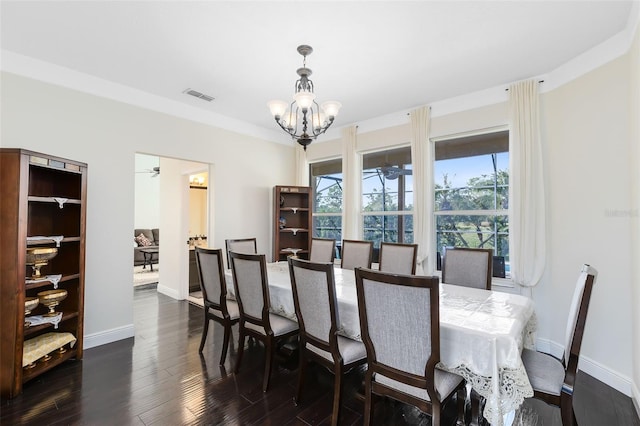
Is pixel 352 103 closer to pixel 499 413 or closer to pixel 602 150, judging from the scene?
pixel 602 150

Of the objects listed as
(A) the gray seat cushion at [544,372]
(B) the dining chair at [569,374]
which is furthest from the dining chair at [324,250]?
(B) the dining chair at [569,374]

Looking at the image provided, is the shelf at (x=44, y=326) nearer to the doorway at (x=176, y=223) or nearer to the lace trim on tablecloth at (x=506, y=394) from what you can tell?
the doorway at (x=176, y=223)

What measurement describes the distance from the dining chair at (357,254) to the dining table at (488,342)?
143 cm

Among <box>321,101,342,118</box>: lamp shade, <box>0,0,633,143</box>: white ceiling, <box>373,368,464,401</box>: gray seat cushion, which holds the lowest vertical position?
<box>373,368,464,401</box>: gray seat cushion

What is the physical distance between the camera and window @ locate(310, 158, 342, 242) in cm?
521

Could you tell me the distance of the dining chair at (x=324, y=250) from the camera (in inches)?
153

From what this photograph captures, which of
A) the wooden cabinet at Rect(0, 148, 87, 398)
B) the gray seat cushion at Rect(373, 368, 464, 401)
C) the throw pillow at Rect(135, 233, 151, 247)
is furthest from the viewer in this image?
the throw pillow at Rect(135, 233, 151, 247)

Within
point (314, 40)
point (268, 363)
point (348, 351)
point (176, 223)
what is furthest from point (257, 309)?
point (176, 223)

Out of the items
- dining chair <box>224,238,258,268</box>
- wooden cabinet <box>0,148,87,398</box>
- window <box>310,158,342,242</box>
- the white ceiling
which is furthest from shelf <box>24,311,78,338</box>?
window <box>310,158,342,242</box>

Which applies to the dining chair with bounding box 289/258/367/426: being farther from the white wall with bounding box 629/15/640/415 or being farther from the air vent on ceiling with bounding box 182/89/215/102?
the air vent on ceiling with bounding box 182/89/215/102

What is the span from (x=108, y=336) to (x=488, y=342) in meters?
3.75

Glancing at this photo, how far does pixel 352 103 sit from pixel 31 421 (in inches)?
168

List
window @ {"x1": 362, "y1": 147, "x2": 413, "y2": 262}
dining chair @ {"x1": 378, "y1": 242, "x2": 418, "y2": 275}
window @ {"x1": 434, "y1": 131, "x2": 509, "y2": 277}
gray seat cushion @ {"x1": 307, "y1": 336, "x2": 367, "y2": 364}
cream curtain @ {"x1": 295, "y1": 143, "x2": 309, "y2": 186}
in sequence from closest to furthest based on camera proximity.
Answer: gray seat cushion @ {"x1": 307, "y1": 336, "x2": 367, "y2": 364}
dining chair @ {"x1": 378, "y1": 242, "x2": 418, "y2": 275}
window @ {"x1": 434, "y1": 131, "x2": 509, "y2": 277}
window @ {"x1": 362, "y1": 147, "x2": 413, "y2": 262}
cream curtain @ {"x1": 295, "y1": 143, "x2": 309, "y2": 186}

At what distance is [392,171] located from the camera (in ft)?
14.8
